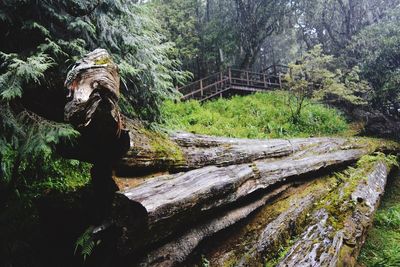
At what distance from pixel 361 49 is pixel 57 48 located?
19378 mm

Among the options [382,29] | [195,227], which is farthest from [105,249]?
[382,29]

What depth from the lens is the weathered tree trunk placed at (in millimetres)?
3135

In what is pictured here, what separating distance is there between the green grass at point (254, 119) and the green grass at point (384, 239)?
5.93 metres

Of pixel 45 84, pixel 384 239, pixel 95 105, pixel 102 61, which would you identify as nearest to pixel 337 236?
pixel 384 239

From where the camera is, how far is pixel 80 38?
5.17 m

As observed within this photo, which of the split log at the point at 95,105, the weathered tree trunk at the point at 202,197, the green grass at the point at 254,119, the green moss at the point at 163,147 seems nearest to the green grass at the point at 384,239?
the weathered tree trunk at the point at 202,197

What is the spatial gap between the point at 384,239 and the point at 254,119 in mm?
9334

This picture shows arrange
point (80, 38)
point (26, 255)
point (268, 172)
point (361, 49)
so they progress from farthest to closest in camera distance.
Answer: point (361, 49), point (268, 172), point (80, 38), point (26, 255)

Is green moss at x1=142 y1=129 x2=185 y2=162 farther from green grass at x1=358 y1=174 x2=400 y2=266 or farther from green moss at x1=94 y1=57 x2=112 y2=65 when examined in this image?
green grass at x1=358 y1=174 x2=400 y2=266

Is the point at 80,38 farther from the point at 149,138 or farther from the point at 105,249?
the point at 105,249

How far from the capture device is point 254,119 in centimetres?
1495

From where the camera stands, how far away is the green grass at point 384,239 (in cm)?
499

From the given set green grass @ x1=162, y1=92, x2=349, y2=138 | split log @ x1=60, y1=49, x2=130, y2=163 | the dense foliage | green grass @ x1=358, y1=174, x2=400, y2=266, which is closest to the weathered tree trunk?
split log @ x1=60, y1=49, x2=130, y2=163

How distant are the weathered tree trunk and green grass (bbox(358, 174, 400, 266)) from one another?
679 millimetres
